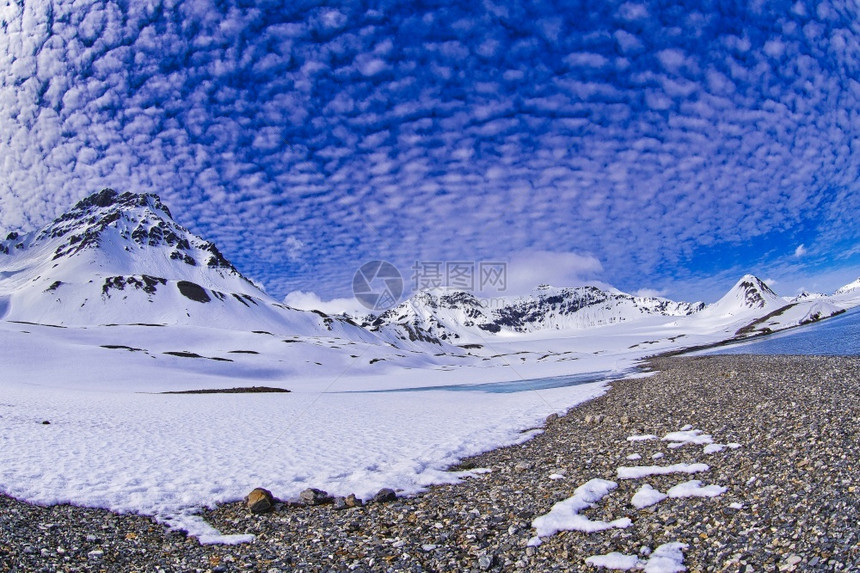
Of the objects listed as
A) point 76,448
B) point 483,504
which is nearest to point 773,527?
point 483,504

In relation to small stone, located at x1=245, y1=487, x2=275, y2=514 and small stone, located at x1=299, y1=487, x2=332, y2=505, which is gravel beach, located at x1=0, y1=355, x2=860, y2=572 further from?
small stone, located at x1=299, y1=487, x2=332, y2=505

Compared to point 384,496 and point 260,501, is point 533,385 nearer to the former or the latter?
point 384,496

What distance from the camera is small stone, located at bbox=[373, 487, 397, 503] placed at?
486 inches

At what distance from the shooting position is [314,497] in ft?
40.3

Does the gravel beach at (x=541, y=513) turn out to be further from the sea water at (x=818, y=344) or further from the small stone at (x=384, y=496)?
the sea water at (x=818, y=344)

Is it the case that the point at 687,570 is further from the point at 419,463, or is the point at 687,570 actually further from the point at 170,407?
the point at 170,407

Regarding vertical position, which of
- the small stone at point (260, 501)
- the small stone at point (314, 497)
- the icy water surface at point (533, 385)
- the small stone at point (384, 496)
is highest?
the small stone at point (260, 501)

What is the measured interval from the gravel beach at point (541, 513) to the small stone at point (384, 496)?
0.21 metres

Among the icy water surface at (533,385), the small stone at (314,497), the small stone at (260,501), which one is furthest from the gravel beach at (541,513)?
the icy water surface at (533,385)

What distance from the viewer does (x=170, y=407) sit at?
30641mm

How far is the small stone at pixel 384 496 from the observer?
1234cm

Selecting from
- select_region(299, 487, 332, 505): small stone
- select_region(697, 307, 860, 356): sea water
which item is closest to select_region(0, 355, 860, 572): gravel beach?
select_region(299, 487, 332, 505): small stone

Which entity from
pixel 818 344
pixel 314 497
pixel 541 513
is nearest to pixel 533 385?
pixel 541 513

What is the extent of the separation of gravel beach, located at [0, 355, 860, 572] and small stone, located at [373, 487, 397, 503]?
0.69 feet
